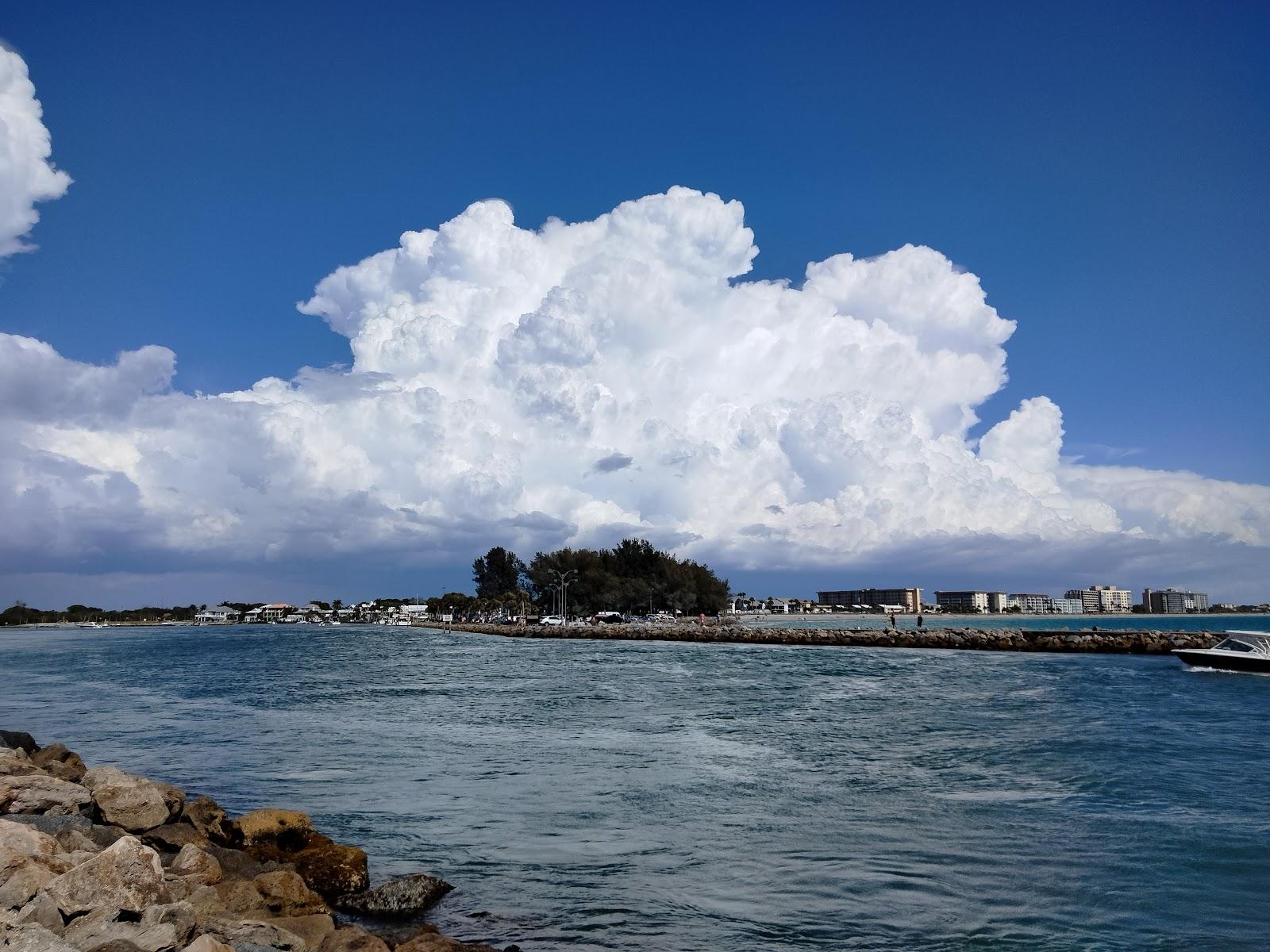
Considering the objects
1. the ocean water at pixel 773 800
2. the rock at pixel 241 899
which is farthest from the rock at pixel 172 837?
the rock at pixel 241 899

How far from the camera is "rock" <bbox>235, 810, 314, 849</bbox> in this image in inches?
517

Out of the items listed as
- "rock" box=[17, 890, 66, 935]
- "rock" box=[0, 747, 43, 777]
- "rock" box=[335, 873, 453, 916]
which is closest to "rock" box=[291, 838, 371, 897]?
"rock" box=[335, 873, 453, 916]

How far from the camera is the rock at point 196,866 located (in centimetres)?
1042

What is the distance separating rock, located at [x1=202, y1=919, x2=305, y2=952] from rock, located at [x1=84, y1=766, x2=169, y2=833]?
5585 millimetres

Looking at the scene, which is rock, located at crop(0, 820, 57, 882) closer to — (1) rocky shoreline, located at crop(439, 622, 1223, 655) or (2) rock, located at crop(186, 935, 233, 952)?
(2) rock, located at crop(186, 935, 233, 952)

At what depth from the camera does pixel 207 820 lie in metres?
13.9

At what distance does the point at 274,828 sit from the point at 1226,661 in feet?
166

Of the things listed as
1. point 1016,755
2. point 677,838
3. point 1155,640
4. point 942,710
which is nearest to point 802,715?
point 942,710

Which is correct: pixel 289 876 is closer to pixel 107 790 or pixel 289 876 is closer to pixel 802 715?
pixel 107 790

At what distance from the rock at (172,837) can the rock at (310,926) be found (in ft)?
12.6

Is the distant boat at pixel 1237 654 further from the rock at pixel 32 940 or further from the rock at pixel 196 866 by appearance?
the rock at pixel 32 940

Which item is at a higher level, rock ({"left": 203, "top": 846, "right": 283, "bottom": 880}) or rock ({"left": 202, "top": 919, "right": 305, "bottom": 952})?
rock ({"left": 202, "top": 919, "right": 305, "bottom": 952})

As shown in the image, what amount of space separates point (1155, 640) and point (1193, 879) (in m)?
68.8

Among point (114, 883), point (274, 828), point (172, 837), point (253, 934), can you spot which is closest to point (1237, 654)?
point (274, 828)
